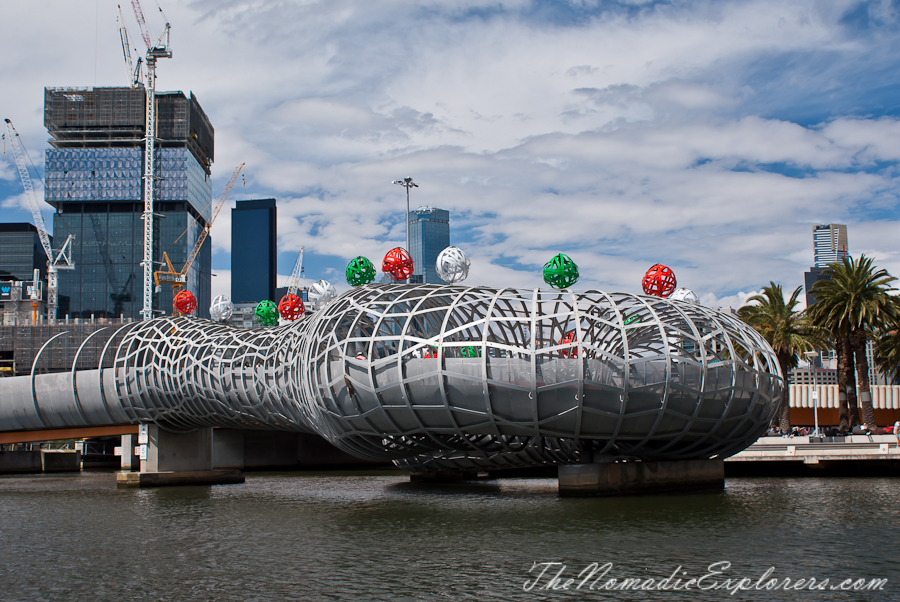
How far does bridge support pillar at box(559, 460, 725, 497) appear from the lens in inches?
1377

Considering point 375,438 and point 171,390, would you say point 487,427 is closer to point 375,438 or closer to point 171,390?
point 375,438

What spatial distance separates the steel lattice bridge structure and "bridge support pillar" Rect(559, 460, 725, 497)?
1.97ft

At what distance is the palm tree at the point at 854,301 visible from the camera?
163ft

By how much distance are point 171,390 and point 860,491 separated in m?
35.9

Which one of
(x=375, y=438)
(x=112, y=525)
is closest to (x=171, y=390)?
(x=375, y=438)

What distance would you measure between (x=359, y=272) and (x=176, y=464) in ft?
63.3

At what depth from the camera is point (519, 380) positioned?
109ft

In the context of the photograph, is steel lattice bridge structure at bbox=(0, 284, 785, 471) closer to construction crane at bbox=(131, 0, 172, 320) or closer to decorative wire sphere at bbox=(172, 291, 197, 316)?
decorative wire sphere at bbox=(172, 291, 197, 316)

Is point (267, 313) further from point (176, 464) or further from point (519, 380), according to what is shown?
point (519, 380)

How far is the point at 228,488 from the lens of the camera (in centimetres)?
4862

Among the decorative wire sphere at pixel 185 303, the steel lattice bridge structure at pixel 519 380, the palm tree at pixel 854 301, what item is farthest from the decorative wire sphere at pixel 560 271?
the decorative wire sphere at pixel 185 303

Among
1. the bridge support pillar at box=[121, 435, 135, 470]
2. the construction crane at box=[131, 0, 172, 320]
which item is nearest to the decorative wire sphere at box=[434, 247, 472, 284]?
the bridge support pillar at box=[121, 435, 135, 470]

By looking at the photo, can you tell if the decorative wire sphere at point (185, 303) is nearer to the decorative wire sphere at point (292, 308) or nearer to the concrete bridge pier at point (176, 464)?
the concrete bridge pier at point (176, 464)

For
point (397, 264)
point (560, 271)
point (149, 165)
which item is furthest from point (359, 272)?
point (149, 165)
